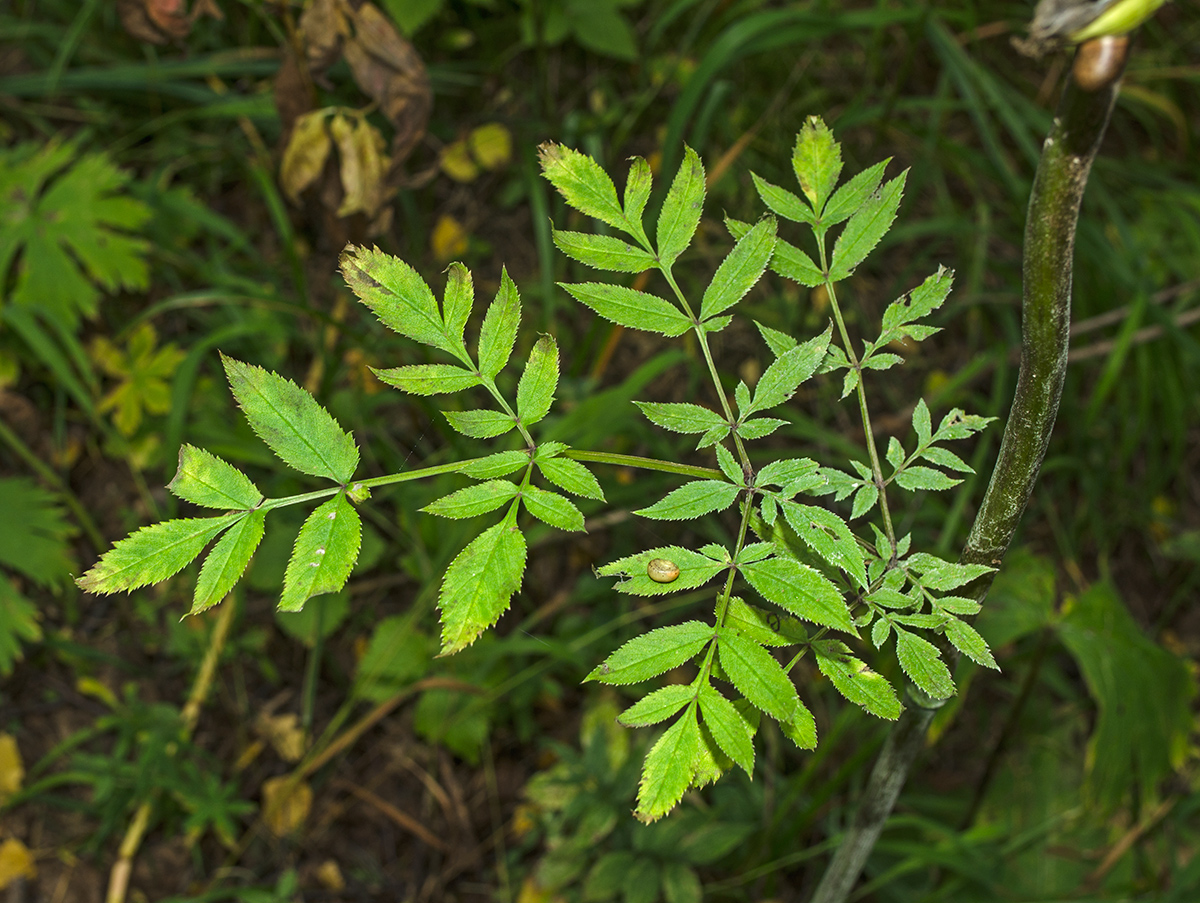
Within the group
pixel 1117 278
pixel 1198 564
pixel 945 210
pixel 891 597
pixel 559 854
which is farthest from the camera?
pixel 945 210

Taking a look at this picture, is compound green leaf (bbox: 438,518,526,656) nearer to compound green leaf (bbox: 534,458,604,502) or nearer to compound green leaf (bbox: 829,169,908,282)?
compound green leaf (bbox: 534,458,604,502)

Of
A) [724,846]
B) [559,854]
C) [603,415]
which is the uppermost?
[603,415]

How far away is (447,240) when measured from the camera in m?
3.33

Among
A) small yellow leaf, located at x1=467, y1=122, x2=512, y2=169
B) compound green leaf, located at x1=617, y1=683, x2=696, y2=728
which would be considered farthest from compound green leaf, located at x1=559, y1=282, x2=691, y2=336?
small yellow leaf, located at x1=467, y1=122, x2=512, y2=169

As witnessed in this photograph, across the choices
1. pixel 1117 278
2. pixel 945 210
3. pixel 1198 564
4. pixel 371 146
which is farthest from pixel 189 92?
pixel 1198 564

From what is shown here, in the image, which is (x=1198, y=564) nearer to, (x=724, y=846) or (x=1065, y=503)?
(x=1065, y=503)

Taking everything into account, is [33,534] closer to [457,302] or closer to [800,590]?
[457,302]

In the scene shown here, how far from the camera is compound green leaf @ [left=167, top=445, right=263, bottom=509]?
0.91 m

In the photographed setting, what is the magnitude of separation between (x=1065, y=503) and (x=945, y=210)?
113cm

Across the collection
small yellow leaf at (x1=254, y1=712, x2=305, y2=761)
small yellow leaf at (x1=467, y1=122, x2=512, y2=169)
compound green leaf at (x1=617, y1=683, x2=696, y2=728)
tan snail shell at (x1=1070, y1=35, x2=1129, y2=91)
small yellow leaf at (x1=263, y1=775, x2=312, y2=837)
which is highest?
tan snail shell at (x1=1070, y1=35, x2=1129, y2=91)

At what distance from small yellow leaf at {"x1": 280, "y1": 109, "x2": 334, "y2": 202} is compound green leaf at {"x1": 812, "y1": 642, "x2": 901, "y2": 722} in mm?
1814

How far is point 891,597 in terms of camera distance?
890 mm

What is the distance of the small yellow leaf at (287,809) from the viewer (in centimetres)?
257

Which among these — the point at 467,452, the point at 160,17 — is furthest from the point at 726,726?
the point at 160,17
